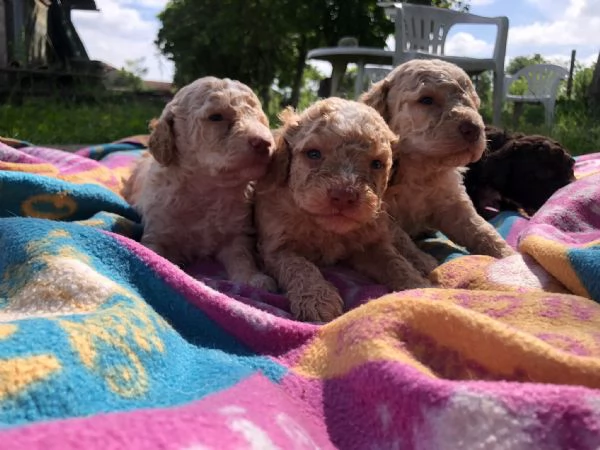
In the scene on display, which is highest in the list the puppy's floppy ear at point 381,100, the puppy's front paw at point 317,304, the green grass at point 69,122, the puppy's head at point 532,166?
the puppy's floppy ear at point 381,100

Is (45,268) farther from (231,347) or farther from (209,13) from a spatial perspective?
(209,13)

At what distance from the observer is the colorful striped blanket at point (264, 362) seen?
1067 mm

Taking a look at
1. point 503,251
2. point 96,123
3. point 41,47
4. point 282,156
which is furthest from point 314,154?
point 41,47

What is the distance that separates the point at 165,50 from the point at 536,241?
20835 mm

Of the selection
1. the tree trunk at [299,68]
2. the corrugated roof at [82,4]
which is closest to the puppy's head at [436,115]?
the tree trunk at [299,68]

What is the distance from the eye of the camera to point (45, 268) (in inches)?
70.3

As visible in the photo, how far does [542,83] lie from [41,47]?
478 inches

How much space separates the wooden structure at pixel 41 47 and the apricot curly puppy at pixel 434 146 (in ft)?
34.1

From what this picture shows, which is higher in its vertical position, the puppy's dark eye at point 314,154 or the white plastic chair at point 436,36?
the white plastic chair at point 436,36

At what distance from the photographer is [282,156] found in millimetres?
2648

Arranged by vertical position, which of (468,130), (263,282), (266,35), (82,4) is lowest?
(263,282)

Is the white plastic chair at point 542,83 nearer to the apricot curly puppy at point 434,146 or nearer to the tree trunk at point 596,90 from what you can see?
the tree trunk at point 596,90

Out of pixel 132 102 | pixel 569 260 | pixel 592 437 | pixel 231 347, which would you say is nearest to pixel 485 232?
pixel 569 260

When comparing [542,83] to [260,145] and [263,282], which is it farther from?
[263,282]
